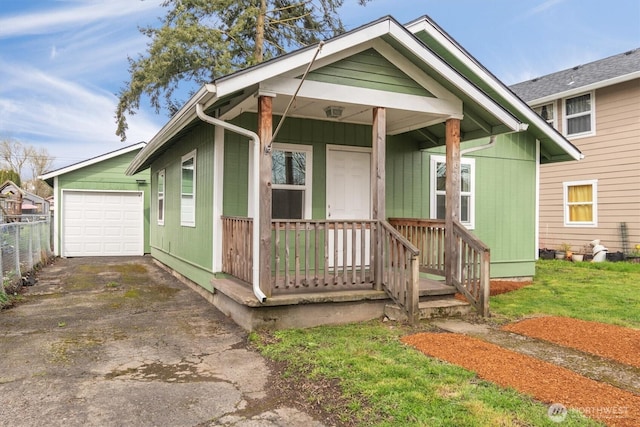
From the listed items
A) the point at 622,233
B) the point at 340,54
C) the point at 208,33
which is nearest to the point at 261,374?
the point at 340,54

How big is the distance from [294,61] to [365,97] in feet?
3.60

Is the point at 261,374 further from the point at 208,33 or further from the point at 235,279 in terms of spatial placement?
the point at 208,33

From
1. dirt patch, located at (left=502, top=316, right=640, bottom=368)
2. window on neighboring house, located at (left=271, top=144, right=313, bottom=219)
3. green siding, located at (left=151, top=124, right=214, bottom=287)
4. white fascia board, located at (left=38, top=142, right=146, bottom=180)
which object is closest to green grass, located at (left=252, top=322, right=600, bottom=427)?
dirt patch, located at (left=502, top=316, right=640, bottom=368)

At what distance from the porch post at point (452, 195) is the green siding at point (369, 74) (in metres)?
0.70

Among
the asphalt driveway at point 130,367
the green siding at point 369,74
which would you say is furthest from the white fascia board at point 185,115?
the asphalt driveway at point 130,367

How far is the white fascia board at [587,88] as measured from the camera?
447 inches

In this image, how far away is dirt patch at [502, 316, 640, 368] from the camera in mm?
4316

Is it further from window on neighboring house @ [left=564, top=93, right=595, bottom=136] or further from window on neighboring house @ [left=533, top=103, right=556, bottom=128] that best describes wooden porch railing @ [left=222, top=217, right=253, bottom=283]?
window on neighboring house @ [left=533, top=103, right=556, bottom=128]

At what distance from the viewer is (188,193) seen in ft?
28.8

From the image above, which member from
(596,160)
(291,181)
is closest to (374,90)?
(291,181)

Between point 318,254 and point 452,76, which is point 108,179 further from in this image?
point 452,76

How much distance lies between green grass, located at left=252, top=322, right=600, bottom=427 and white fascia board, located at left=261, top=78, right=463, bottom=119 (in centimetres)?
283

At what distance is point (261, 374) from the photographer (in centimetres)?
395

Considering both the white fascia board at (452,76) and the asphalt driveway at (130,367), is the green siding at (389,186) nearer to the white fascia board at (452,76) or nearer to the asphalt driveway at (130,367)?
the asphalt driveway at (130,367)
